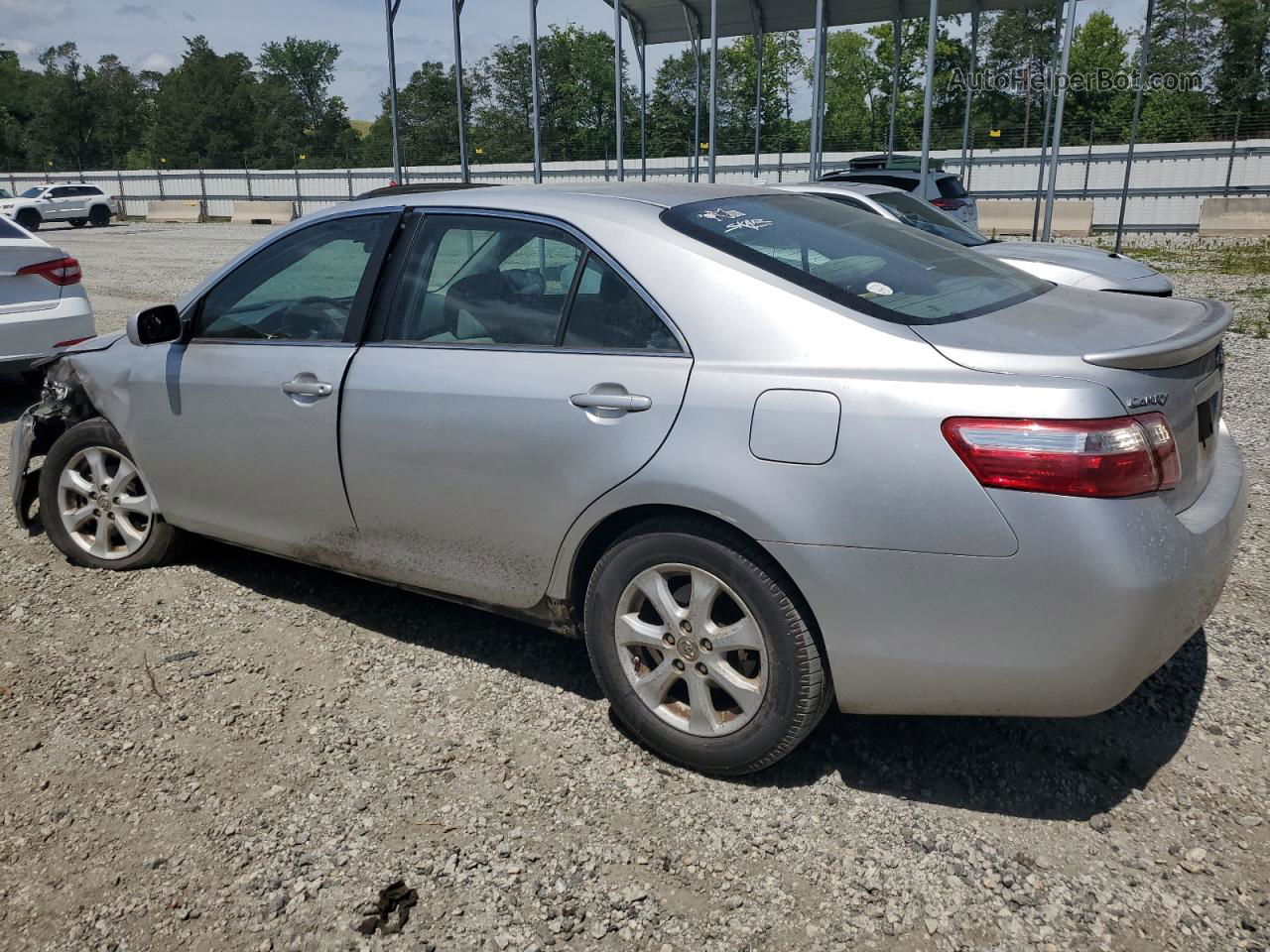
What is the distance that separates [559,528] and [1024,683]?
4.39 feet

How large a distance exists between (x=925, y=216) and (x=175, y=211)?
39.3 metres

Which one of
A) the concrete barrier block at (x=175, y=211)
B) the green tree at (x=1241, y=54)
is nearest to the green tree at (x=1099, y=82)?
the green tree at (x=1241, y=54)

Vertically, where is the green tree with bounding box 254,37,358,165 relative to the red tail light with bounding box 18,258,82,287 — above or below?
above

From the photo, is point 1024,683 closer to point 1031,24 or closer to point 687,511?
point 687,511

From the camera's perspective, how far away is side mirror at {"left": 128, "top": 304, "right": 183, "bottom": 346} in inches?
154

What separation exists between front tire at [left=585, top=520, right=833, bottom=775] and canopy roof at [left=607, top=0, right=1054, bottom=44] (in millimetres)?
23988

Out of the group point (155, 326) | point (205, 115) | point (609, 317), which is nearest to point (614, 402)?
point (609, 317)

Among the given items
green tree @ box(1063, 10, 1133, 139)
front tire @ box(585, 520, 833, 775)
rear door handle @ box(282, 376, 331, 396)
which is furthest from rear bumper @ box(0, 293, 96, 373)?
green tree @ box(1063, 10, 1133, 139)

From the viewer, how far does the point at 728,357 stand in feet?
9.07

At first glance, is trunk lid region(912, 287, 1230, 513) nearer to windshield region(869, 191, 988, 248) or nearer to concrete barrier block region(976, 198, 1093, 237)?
windshield region(869, 191, 988, 248)

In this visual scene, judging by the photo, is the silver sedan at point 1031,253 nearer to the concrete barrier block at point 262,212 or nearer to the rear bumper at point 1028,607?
the rear bumper at point 1028,607

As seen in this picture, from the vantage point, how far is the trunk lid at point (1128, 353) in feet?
8.15

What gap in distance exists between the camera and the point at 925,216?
9.88 m
